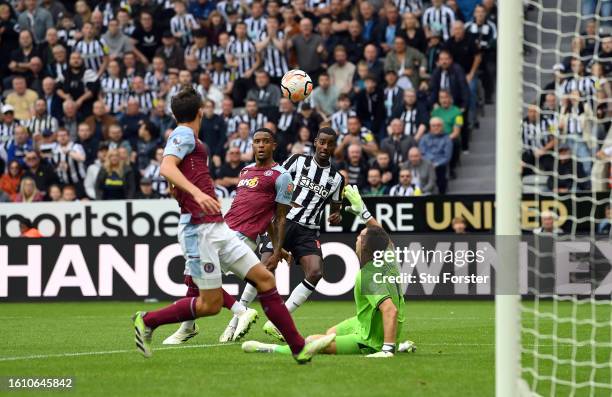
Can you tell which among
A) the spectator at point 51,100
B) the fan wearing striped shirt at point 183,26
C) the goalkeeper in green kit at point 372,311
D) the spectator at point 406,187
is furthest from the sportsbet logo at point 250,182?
the fan wearing striped shirt at point 183,26

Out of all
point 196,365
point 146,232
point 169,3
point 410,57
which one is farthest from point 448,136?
point 196,365

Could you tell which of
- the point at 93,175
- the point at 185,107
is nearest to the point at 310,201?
the point at 185,107

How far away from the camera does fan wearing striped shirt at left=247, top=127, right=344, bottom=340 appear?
1298 centimetres

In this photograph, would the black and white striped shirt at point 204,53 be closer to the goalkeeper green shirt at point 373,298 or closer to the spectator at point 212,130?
the spectator at point 212,130

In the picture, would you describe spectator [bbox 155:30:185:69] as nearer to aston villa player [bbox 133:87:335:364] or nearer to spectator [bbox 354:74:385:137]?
spectator [bbox 354:74:385:137]

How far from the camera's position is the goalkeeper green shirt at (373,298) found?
10.0 metres

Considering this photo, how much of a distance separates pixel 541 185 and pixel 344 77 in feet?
18.5

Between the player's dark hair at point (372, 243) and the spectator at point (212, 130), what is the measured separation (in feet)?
39.5

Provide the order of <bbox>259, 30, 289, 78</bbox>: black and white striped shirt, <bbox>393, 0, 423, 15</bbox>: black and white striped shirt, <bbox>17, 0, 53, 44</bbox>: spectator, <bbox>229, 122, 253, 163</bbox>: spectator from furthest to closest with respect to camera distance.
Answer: <bbox>17, 0, 53, 44</bbox>: spectator < <bbox>259, 30, 289, 78</bbox>: black and white striped shirt < <bbox>393, 0, 423, 15</bbox>: black and white striped shirt < <bbox>229, 122, 253, 163</bbox>: spectator

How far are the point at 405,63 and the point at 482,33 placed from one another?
1.55 meters

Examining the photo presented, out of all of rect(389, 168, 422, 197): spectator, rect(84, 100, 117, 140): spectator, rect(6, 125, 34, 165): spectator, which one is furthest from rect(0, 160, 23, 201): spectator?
rect(389, 168, 422, 197): spectator

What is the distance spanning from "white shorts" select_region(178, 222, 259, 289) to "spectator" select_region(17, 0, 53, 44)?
1784 cm

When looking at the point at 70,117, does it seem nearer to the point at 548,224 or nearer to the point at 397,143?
the point at 397,143

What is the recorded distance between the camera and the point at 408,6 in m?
23.0
